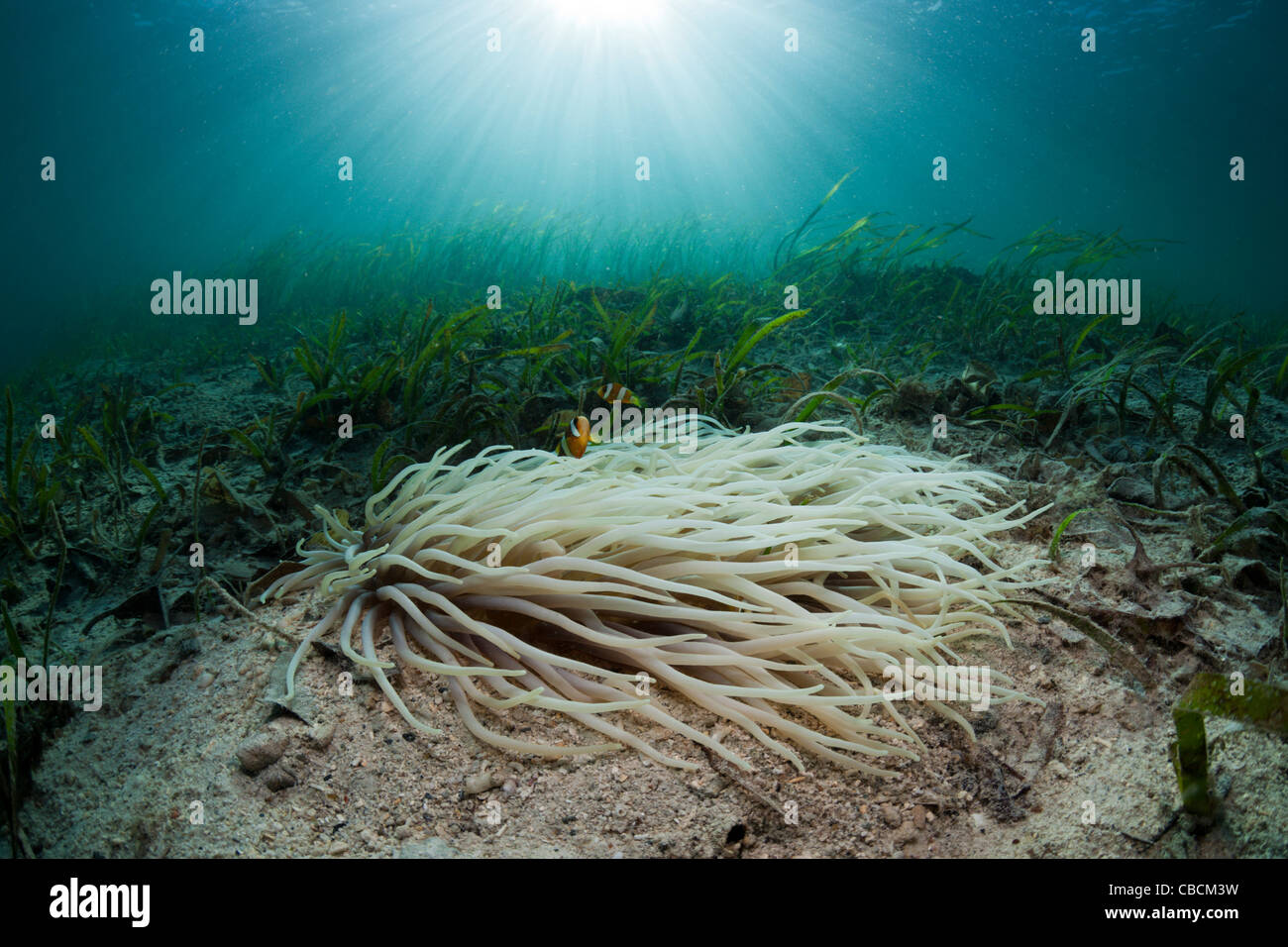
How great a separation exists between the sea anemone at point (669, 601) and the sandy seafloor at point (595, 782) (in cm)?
7

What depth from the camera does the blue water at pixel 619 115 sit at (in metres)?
31.1

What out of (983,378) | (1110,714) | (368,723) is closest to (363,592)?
(368,723)

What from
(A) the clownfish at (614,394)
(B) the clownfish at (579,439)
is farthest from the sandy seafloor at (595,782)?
(A) the clownfish at (614,394)

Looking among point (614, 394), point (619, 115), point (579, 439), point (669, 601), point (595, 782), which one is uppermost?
point (619, 115)

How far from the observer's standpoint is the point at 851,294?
305 inches

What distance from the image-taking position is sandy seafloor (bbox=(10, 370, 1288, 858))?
144 cm

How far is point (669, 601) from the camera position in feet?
6.00

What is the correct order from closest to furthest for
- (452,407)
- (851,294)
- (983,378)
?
1. (452,407)
2. (983,378)
3. (851,294)

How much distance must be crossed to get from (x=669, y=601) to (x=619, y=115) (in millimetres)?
70221

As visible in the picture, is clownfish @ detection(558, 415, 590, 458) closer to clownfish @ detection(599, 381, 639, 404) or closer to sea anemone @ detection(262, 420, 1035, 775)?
sea anemone @ detection(262, 420, 1035, 775)

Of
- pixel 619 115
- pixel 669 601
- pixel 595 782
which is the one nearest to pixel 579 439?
pixel 669 601

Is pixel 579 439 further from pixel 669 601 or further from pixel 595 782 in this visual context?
pixel 595 782

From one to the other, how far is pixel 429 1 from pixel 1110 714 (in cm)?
4227
